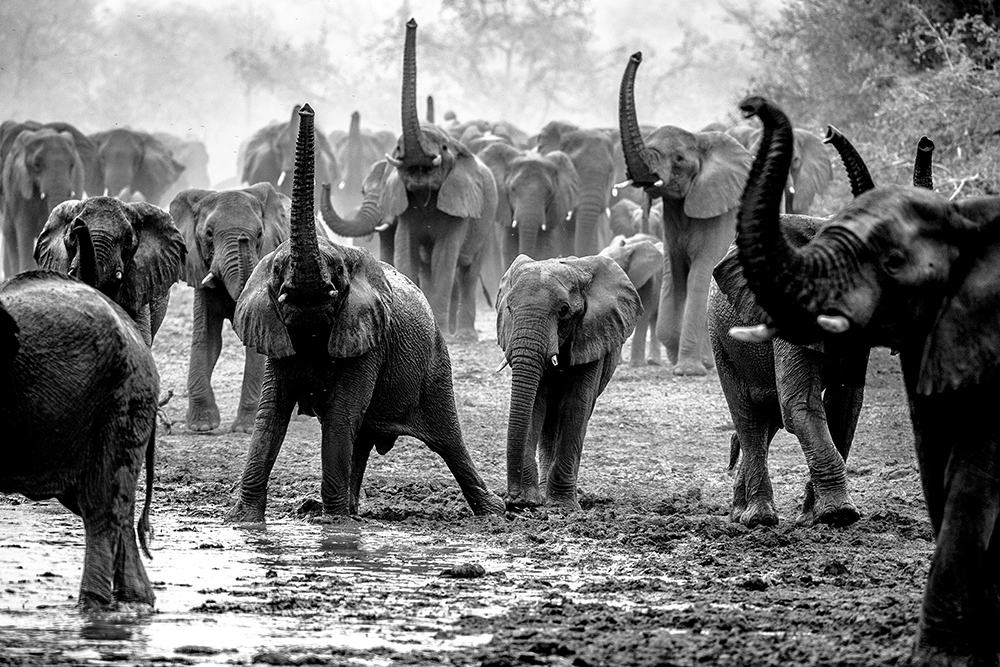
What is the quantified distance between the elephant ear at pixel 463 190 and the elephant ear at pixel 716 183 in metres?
2.37

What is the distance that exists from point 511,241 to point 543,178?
112cm

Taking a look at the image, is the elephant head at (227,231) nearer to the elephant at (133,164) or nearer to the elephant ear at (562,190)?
the elephant ear at (562,190)

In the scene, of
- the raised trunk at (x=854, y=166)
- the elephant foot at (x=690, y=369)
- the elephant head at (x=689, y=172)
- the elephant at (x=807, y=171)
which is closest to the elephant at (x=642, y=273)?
the elephant foot at (x=690, y=369)

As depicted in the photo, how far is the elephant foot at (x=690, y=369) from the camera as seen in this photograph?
16406mm

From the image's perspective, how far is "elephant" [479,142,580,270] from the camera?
21016mm

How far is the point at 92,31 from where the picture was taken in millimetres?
67250

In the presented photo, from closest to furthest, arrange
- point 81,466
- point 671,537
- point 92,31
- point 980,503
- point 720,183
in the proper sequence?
point 980,503 < point 81,466 < point 671,537 < point 720,183 < point 92,31

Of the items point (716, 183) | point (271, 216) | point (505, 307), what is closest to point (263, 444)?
point (505, 307)

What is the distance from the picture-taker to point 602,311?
35.6ft

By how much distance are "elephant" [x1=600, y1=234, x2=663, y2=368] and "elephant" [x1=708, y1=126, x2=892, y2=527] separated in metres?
6.51

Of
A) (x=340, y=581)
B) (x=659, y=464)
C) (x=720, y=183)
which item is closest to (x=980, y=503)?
(x=340, y=581)

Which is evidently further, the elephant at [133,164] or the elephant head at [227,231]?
the elephant at [133,164]

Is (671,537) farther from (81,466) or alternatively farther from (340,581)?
(81,466)

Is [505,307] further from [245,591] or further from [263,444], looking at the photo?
[245,591]
